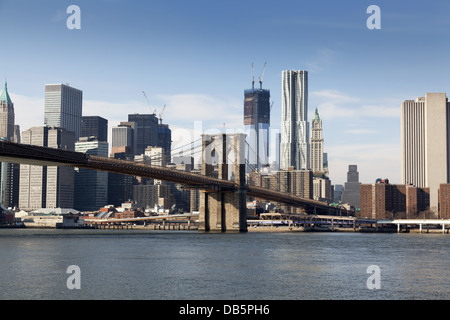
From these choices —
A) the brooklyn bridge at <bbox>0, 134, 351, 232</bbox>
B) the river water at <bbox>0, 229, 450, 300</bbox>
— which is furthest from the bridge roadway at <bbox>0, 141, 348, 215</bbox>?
the river water at <bbox>0, 229, 450, 300</bbox>

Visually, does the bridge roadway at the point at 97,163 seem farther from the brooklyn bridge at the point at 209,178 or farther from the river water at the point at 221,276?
the river water at the point at 221,276

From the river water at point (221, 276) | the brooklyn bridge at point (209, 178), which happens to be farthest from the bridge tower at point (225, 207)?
the river water at point (221, 276)

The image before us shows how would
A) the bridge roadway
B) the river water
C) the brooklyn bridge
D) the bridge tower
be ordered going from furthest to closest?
the bridge tower < the brooklyn bridge < the bridge roadway < the river water

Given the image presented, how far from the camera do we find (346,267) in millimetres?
42500

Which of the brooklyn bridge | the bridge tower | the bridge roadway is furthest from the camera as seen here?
the bridge tower

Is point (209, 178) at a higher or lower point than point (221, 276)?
higher

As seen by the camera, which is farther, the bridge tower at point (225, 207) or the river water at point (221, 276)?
the bridge tower at point (225, 207)

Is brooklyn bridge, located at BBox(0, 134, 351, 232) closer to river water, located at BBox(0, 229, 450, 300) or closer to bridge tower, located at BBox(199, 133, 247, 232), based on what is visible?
bridge tower, located at BBox(199, 133, 247, 232)

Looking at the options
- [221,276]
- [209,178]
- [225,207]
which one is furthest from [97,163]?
[221,276]

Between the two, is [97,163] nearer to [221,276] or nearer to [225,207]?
[225,207]

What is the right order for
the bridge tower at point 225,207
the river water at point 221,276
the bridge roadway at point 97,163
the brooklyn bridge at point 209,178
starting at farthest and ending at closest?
the bridge tower at point 225,207 → the brooklyn bridge at point 209,178 → the bridge roadway at point 97,163 → the river water at point 221,276

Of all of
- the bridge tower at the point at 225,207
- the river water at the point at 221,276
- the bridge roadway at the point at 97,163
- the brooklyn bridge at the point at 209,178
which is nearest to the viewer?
the river water at the point at 221,276
